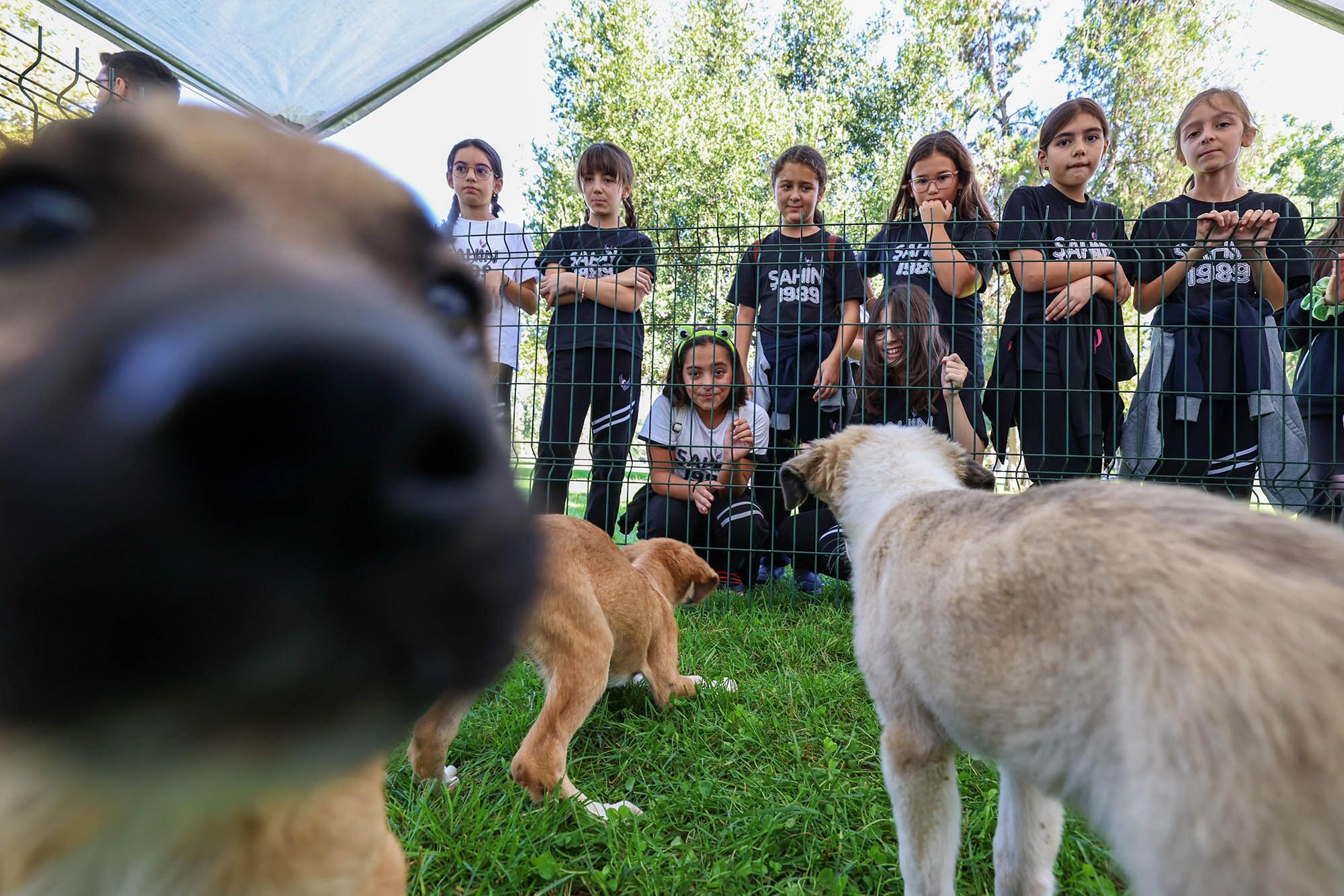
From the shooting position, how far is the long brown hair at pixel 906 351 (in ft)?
19.5

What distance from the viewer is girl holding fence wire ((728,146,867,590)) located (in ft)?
20.8

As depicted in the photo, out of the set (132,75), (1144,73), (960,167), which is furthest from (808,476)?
(1144,73)

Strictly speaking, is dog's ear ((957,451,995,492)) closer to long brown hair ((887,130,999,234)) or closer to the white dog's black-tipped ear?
the white dog's black-tipped ear

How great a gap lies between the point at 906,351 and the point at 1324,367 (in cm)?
307

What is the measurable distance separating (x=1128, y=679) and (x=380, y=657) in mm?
1497

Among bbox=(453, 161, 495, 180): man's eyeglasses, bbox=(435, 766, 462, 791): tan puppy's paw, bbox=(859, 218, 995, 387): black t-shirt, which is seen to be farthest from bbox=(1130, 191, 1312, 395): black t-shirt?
bbox=(435, 766, 462, 791): tan puppy's paw

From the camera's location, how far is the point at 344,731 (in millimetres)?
605

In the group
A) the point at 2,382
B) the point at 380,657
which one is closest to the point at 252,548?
the point at 380,657

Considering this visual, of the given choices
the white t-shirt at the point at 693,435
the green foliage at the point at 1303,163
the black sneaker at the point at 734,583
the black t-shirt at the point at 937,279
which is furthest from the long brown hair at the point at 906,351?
the green foliage at the point at 1303,163

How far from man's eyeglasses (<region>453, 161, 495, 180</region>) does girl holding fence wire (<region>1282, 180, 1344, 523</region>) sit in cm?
639

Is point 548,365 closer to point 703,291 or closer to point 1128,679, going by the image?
point 703,291

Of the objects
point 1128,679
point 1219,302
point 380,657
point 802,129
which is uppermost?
point 802,129

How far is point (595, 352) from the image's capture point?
635cm

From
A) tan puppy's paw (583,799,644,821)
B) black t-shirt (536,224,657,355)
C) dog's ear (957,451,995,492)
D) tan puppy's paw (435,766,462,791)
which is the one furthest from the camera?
black t-shirt (536,224,657,355)
